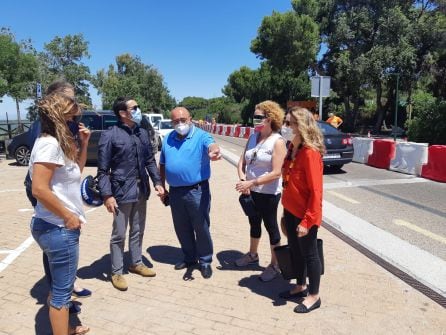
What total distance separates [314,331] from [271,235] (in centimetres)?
123

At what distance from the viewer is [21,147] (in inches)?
567

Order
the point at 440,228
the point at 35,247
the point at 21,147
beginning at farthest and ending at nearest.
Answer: the point at 21,147 → the point at 440,228 → the point at 35,247

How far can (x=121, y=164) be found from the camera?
162 inches

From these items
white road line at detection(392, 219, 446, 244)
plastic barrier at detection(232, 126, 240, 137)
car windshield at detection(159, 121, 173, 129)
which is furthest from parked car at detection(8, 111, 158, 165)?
plastic barrier at detection(232, 126, 240, 137)

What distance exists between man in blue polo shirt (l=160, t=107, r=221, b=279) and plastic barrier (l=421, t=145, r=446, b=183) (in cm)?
789

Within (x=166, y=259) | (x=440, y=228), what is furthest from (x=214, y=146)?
(x=440, y=228)

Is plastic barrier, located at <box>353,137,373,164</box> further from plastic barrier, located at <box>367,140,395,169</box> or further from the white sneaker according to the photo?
the white sneaker

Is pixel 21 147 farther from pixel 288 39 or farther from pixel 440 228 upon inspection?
pixel 288 39

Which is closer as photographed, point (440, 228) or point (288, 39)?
point (440, 228)

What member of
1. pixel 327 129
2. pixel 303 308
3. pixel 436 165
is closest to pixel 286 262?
pixel 303 308

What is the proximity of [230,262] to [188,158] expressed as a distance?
140 cm

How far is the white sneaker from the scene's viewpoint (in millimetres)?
4324

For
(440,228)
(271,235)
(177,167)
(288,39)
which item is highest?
(288,39)

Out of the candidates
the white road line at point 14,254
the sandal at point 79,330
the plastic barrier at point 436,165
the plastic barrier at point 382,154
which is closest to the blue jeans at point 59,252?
the sandal at point 79,330
